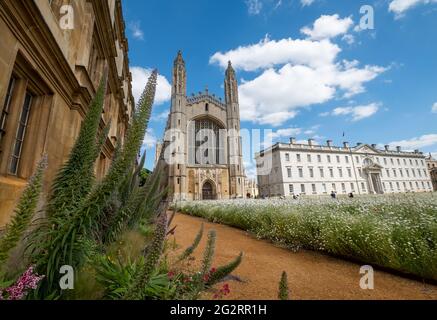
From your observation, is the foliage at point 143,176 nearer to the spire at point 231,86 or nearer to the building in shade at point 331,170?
the spire at point 231,86

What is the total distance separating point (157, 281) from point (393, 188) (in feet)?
223

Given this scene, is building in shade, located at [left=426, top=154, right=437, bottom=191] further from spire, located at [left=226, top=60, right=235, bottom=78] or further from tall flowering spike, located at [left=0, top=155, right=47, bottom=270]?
tall flowering spike, located at [left=0, top=155, right=47, bottom=270]

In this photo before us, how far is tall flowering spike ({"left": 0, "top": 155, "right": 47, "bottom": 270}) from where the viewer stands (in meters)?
1.07

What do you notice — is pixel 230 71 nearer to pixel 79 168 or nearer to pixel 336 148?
pixel 336 148

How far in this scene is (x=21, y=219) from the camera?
43.9 inches

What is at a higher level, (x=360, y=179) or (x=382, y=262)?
(x=360, y=179)

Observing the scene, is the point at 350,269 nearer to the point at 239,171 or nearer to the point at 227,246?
the point at 227,246

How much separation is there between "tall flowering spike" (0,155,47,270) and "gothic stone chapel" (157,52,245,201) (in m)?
35.0

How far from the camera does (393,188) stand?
2046 inches

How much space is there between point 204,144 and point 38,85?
124ft

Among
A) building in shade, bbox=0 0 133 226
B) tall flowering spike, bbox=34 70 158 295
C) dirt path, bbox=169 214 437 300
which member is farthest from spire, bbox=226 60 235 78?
tall flowering spike, bbox=34 70 158 295

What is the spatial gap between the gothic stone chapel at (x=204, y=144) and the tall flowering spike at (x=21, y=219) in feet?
115

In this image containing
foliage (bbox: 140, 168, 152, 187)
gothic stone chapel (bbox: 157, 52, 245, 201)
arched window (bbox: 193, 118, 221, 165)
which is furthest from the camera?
Result: arched window (bbox: 193, 118, 221, 165)

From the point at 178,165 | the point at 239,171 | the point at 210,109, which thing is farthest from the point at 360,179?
the point at 178,165
